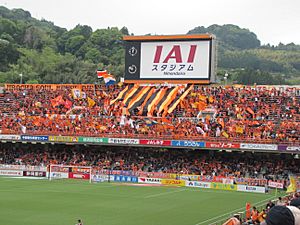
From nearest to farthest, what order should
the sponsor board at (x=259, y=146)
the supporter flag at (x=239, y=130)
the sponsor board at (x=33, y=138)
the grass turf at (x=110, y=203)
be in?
1. the grass turf at (x=110, y=203)
2. the sponsor board at (x=259, y=146)
3. the supporter flag at (x=239, y=130)
4. the sponsor board at (x=33, y=138)

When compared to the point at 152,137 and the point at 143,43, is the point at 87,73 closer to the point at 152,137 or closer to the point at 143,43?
the point at 143,43

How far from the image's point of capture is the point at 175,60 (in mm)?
63688

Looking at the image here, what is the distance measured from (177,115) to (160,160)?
525cm

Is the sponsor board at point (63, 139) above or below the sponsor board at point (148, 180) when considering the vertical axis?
above

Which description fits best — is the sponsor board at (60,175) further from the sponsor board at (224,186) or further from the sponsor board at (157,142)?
the sponsor board at (224,186)

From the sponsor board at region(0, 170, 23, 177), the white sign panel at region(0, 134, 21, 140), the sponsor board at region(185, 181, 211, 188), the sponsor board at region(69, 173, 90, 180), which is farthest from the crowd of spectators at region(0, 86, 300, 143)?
the sponsor board at region(185, 181, 211, 188)

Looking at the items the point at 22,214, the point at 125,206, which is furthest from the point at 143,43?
the point at 22,214

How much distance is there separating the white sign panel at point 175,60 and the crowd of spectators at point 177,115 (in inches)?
Result: 99.6

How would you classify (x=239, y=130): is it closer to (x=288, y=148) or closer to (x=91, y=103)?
(x=288, y=148)

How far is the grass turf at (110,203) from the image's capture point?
32.0m

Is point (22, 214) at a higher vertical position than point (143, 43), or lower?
lower

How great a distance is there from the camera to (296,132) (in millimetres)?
53344

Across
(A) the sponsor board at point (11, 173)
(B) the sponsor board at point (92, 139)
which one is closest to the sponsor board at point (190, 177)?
(B) the sponsor board at point (92, 139)

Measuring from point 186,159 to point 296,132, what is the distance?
37.0 ft
